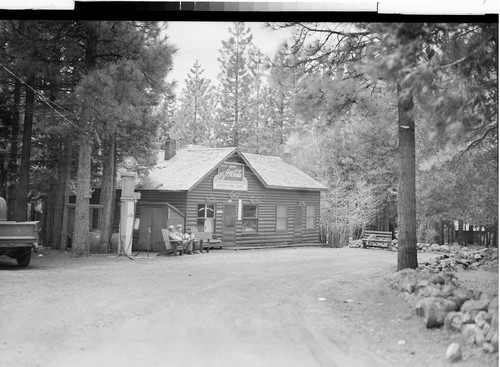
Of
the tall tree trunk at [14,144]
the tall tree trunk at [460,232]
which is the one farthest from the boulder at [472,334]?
the tall tree trunk at [14,144]

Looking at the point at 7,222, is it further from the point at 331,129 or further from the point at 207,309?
the point at 331,129

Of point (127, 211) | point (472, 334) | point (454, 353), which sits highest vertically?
point (127, 211)

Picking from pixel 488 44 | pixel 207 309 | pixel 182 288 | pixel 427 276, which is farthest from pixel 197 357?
pixel 488 44

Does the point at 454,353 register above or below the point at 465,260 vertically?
below

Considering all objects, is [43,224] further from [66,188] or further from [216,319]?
[216,319]

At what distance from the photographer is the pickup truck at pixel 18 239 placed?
477cm

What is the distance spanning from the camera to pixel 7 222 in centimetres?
479

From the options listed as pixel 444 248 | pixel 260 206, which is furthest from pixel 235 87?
pixel 444 248

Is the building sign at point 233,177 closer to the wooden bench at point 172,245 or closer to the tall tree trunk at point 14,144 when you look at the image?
the wooden bench at point 172,245

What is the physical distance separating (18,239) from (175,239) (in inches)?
66.6

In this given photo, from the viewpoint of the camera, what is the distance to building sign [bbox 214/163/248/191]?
5.09 meters

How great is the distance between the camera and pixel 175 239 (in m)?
5.02

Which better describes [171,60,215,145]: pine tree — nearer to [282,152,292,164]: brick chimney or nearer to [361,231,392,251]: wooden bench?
[282,152,292,164]: brick chimney

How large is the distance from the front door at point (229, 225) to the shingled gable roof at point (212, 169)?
48cm
